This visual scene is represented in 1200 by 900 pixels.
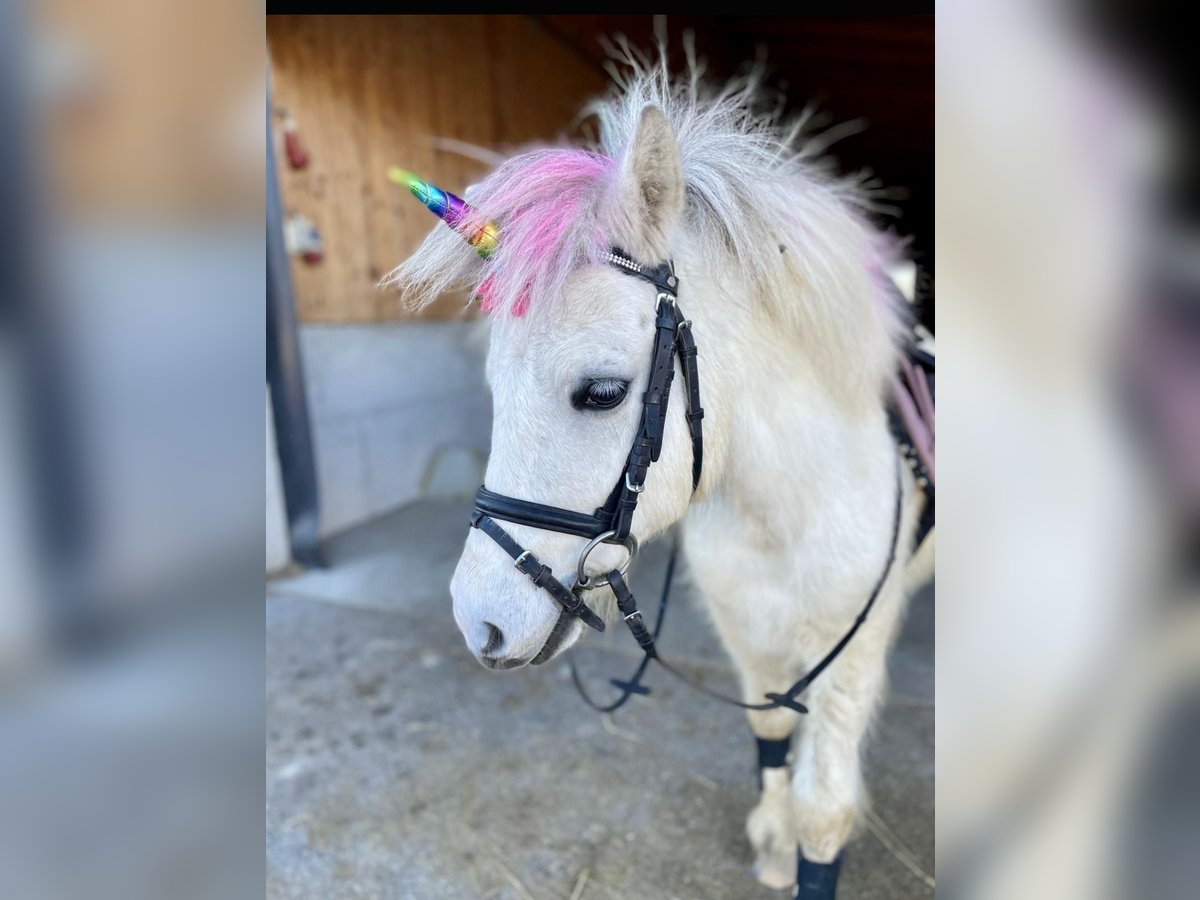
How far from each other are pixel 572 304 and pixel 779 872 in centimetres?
166

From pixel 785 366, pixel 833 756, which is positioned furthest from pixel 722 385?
pixel 833 756

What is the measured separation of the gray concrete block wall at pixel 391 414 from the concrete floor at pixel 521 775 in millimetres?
1367

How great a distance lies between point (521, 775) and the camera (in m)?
2.36

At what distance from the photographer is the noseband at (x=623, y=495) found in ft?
3.46

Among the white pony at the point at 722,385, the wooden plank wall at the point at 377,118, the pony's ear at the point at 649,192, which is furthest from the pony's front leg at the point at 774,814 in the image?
the wooden plank wall at the point at 377,118

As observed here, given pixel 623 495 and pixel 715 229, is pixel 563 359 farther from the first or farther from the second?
pixel 715 229

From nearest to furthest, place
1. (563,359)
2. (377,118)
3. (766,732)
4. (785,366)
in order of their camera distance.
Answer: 1. (563,359)
2. (785,366)
3. (766,732)
4. (377,118)

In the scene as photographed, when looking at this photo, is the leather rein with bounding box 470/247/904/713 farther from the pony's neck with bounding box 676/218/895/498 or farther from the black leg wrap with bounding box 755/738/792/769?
the black leg wrap with bounding box 755/738/792/769

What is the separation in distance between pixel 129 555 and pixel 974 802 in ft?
2.39

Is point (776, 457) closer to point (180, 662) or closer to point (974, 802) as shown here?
point (974, 802)

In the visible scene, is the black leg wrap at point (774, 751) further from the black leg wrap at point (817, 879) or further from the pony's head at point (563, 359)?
the pony's head at point (563, 359)

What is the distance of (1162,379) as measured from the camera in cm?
44

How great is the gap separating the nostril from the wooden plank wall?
3.13 metres

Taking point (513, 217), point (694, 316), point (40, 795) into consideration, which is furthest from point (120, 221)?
point (694, 316)
